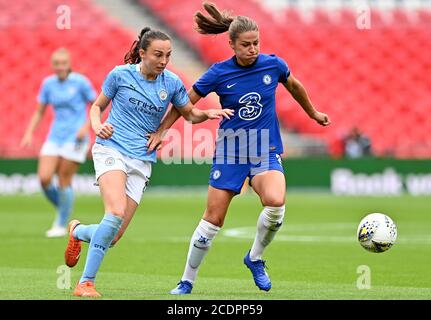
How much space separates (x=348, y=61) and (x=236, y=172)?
24.3 metres

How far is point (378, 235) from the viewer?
973 centimetres

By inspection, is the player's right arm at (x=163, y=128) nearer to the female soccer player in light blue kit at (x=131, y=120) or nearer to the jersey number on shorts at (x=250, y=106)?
the female soccer player in light blue kit at (x=131, y=120)

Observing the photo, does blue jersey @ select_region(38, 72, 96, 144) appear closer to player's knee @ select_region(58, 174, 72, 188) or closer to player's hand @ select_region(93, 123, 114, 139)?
player's knee @ select_region(58, 174, 72, 188)

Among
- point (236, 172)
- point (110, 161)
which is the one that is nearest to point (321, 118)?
point (236, 172)

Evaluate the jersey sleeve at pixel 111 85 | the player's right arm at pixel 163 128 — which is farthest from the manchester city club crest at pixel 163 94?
the jersey sleeve at pixel 111 85

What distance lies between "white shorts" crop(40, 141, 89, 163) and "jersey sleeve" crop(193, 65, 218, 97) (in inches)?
266

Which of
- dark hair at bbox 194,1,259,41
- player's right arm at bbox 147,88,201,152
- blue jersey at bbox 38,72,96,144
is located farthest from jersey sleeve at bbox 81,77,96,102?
player's right arm at bbox 147,88,201,152

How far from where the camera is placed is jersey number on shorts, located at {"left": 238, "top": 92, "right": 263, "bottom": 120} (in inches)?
363

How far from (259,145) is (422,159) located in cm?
1834

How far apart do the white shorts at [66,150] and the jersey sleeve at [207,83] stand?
6.76 m

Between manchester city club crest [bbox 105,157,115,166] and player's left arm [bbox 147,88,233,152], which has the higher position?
player's left arm [bbox 147,88,233,152]

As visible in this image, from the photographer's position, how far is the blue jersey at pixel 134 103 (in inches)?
356

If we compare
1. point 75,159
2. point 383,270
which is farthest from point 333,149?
point 383,270

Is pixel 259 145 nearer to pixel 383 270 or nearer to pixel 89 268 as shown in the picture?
pixel 89 268
